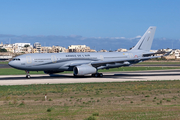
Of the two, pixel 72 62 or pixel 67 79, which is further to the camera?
pixel 72 62

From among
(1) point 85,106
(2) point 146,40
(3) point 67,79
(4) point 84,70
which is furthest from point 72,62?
(1) point 85,106

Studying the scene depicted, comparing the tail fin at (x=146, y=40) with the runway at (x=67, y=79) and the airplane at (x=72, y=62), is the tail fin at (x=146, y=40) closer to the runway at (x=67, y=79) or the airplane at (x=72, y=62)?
the airplane at (x=72, y=62)

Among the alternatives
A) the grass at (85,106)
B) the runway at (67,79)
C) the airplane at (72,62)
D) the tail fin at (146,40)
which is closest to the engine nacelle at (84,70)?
the airplane at (72,62)

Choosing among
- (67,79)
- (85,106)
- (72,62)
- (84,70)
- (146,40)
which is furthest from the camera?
(146,40)

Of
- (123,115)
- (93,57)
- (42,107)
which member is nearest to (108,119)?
(123,115)

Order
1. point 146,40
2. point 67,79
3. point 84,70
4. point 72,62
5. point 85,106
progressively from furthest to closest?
point 146,40
point 72,62
point 84,70
point 67,79
point 85,106

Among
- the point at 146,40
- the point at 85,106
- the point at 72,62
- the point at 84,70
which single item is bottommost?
the point at 85,106

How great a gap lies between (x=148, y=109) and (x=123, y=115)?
304 centimetres

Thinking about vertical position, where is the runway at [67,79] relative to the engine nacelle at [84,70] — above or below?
below

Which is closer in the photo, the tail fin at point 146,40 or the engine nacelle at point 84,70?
the engine nacelle at point 84,70

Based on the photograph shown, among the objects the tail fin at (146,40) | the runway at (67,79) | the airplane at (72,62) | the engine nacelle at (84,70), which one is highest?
the tail fin at (146,40)

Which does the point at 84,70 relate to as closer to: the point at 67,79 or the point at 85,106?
the point at 67,79

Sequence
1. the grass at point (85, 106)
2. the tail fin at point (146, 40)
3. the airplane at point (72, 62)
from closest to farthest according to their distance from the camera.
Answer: the grass at point (85, 106) → the airplane at point (72, 62) → the tail fin at point (146, 40)

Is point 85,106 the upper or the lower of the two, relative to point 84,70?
lower
